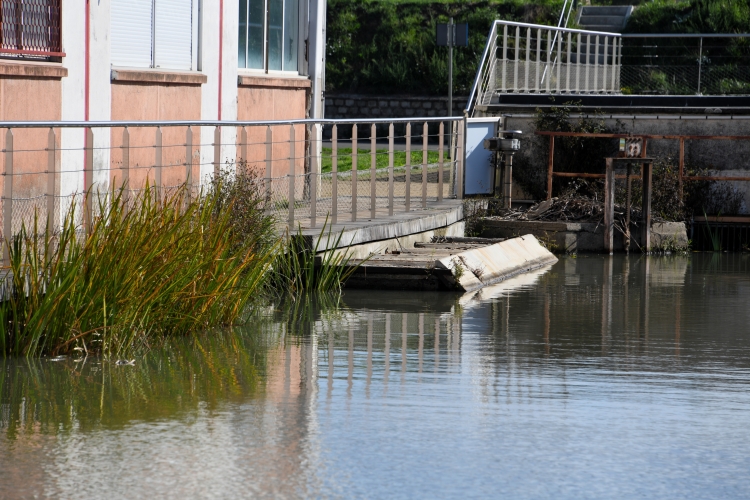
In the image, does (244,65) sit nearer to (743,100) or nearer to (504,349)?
(743,100)

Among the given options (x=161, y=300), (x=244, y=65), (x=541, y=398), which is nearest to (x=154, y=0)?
(x=244, y=65)

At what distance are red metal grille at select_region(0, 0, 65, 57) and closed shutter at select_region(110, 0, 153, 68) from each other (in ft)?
4.13

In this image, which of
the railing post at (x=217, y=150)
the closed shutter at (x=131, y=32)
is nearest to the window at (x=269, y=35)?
the closed shutter at (x=131, y=32)

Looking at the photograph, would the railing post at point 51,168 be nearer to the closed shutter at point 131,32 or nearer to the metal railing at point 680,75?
the closed shutter at point 131,32

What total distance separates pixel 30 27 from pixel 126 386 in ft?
19.1

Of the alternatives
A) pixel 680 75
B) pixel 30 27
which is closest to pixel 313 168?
pixel 30 27

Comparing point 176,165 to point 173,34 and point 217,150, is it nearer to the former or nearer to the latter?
point 217,150

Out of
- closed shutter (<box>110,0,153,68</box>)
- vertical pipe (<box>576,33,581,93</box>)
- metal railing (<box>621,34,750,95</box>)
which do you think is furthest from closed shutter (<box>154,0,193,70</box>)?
metal railing (<box>621,34,750,95</box>)

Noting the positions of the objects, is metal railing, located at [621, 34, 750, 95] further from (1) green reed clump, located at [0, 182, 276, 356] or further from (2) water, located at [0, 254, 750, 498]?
(1) green reed clump, located at [0, 182, 276, 356]

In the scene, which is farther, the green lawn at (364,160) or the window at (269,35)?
the green lawn at (364,160)

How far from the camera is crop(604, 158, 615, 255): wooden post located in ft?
53.6

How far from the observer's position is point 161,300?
8742mm

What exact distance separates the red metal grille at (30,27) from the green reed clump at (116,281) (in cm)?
336

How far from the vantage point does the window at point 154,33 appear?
13.9 m
